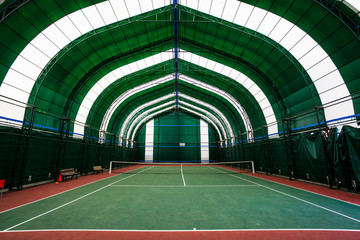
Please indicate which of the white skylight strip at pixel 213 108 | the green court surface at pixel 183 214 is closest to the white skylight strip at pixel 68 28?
the green court surface at pixel 183 214

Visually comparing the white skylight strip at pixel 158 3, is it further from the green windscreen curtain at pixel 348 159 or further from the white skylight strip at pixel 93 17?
the green windscreen curtain at pixel 348 159

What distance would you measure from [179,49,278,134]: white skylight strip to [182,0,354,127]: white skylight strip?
6543 millimetres

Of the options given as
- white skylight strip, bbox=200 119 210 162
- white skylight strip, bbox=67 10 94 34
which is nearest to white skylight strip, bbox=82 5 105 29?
white skylight strip, bbox=67 10 94 34

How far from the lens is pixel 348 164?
31.7ft

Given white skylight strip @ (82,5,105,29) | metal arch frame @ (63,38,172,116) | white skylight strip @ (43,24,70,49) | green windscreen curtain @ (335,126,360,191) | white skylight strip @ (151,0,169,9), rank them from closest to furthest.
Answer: green windscreen curtain @ (335,126,360,191) < white skylight strip @ (43,24,70,49) < white skylight strip @ (82,5,105,29) < white skylight strip @ (151,0,169,9) < metal arch frame @ (63,38,172,116)

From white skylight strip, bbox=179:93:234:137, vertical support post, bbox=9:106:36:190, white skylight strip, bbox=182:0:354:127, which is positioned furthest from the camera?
white skylight strip, bbox=179:93:234:137

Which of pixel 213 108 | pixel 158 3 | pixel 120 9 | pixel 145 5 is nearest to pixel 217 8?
pixel 158 3

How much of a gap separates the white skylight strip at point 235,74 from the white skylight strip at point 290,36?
654cm

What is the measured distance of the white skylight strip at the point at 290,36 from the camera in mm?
13281

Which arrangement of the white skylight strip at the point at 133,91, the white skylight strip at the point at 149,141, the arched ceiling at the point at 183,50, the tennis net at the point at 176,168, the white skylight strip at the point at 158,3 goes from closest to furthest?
1. the arched ceiling at the point at 183,50
2. the white skylight strip at the point at 158,3
3. the tennis net at the point at 176,168
4. the white skylight strip at the point at 133,91
5. the white skylight strip at the point at 149,141

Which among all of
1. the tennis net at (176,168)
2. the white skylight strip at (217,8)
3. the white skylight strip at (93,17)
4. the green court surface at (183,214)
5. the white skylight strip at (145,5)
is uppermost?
the white skylight strip at (145,5)

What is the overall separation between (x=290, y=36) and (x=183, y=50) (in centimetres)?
1258

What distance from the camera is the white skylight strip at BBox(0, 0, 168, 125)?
42.2ft

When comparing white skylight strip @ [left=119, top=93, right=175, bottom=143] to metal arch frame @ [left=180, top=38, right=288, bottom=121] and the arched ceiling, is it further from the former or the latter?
metal arch frame @ [left=180, top=38, right=288, bottom=121]
